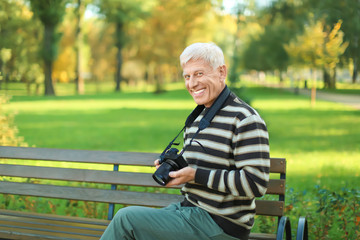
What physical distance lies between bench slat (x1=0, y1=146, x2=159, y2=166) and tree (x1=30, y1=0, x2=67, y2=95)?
3380 cm

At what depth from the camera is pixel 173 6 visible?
52094 mm

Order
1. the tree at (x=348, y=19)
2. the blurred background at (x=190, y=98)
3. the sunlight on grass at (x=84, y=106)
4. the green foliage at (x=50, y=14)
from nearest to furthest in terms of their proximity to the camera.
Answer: the blurred background at (x=190, y=98)
the tree at (x=348, y=19)
the sunlight on grass at (x=84, y=106)
the green foliage at (x=50, y=14)

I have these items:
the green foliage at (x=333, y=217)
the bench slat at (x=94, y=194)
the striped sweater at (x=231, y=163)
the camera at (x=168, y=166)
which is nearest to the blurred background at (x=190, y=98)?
the green foliage at (x=333, y=217)

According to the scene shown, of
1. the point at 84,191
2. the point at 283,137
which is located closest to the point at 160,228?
the point at 84,191

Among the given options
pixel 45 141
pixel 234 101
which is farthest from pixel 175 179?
pixel 45 141

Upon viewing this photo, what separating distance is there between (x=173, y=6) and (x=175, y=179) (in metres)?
51.2

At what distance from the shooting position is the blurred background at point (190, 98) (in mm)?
6762

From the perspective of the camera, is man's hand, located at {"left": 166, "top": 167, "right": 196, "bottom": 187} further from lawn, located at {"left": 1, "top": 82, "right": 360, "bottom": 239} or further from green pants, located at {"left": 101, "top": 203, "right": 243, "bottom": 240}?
lawn, located at {"left": 1, "top": 82, "right": 360, "bottom": 239}

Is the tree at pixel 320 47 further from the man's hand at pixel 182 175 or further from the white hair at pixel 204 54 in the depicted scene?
the man's hand at pixel 182 175

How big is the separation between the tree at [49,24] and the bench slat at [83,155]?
33800mm

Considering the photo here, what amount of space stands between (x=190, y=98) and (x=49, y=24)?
12.6m

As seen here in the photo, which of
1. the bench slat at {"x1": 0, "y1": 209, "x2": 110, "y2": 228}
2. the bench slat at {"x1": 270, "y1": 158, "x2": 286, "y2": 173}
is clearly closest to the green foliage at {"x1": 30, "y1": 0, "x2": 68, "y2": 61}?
the bench slat at {"x1": 0, "y1": 209, "x2": 110, "y2": 228}

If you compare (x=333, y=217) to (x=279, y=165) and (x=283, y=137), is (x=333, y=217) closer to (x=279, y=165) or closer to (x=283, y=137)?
(x=279, y=165)

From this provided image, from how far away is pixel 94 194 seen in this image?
378 cm
